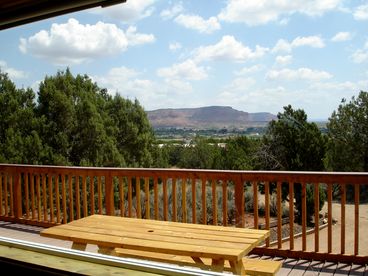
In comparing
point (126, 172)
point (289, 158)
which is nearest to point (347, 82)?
point (126, 172)

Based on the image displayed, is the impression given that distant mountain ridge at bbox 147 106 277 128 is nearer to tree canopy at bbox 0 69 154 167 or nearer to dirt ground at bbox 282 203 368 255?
tree canopy at bbox 0 69 154 167

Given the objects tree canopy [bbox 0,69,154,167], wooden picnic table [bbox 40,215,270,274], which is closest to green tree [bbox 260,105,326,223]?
tree canopy [bbox 0,69,154,167]

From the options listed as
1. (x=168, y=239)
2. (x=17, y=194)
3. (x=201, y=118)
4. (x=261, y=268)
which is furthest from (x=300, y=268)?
(x=201, y=118)

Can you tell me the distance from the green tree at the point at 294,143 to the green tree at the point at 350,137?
3965 millimetres

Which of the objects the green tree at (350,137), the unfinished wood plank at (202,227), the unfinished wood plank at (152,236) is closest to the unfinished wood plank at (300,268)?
the unfinished wood plank at (202,227)

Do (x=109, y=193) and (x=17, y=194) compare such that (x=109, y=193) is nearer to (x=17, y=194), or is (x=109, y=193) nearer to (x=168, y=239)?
(x=17, y=194)

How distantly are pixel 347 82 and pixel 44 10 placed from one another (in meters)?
5.97

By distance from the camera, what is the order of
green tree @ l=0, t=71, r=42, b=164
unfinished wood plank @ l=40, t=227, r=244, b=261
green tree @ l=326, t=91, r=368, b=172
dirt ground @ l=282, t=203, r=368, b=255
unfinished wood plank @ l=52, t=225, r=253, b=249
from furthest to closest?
green tree @ l=326, t=91, r=368, b=172 → green tree @ l=0, t=71, r=42, b=164 → dirt ground @ l=282, t=203, r=368, b=255 → unfinished wood plank @ l=52, t=225, r=253, b=249 → unfinished wood plank @ l=40, t=227, r=244, b=261

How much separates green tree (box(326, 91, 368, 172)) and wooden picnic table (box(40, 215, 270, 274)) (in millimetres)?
19051

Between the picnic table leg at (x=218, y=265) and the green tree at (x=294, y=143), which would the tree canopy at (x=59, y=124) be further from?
the picnic table leg at (x=218, y=265)

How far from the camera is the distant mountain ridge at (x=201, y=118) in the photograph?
20403 mm

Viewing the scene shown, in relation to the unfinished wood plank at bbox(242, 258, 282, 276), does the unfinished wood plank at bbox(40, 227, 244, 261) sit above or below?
above

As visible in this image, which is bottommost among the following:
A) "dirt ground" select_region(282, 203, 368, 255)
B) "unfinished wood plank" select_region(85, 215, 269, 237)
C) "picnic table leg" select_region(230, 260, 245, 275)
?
"dirt ground" select_region(282, 203, 368, 255)

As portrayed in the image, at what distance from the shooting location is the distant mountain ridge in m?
20.4
